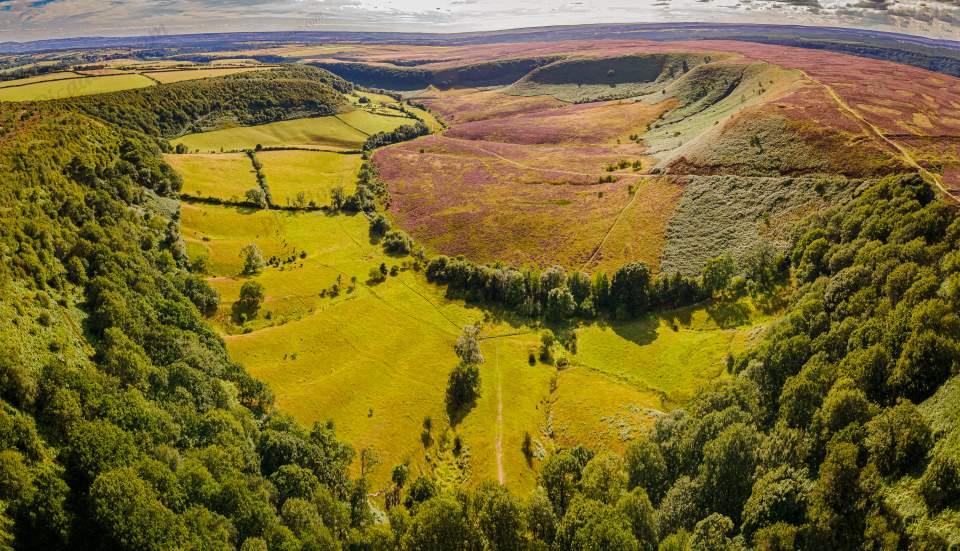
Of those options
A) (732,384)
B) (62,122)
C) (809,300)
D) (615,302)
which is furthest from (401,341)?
(62,122)

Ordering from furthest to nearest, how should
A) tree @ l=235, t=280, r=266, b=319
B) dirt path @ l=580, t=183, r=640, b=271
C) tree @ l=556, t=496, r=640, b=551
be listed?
dirt path @ l=580, t=183, r=640, b=271
tree @ l=235, t=280, r=266, b=319
tree @ l=556, t=496, r=640, b=551

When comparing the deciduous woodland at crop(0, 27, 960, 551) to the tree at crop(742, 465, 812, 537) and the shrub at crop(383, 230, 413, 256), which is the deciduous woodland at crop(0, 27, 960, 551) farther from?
the shrub at crop(383, 230, 413, 256)

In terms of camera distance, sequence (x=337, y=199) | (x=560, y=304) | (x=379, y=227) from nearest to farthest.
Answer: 1. (x=560, y=304)
2. (x=379, y=227)
3. (x=337, y=199)

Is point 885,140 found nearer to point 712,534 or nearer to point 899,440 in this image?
point 899,440

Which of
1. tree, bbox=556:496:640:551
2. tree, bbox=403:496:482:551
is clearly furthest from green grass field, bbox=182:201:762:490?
tree, bbox=403:496:482:551

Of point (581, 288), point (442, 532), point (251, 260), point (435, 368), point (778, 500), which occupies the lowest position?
point (435, 368)

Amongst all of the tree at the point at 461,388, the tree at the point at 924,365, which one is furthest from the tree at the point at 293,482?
the tree at the point at 924,365

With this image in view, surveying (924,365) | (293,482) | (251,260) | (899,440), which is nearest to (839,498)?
(899,440)

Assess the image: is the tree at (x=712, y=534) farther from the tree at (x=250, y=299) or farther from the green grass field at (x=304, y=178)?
the green grass field at (x=304, y=178)
